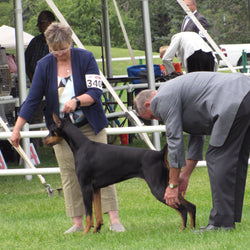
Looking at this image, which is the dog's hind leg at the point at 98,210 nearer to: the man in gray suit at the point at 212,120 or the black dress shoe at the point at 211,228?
the man in gray suit at the point at 212,120

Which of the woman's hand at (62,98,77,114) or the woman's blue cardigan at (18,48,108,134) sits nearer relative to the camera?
the woman's hand at (62,98,77,114)

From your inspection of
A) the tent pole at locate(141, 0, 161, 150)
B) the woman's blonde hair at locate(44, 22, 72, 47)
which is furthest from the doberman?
the tent pole at locate(141, 0, 161, 150)

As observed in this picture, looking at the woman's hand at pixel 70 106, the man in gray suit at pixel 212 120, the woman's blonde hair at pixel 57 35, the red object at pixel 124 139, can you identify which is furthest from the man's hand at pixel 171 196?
the red object at pixel 124 139

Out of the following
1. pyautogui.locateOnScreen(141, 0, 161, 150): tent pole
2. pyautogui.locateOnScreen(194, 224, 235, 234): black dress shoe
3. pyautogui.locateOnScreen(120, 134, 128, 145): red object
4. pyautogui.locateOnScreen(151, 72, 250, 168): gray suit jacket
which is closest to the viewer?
pyautogui.locateOnScreen(151, 72, 250, 168): gray suit jacket

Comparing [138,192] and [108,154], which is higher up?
[108,154]

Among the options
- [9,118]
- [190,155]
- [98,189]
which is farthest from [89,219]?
[9,118]

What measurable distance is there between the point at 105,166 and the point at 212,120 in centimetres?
99

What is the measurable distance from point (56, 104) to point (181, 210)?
1411mm

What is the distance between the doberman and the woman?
0.20m

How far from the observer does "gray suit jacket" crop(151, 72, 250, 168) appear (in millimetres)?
5164

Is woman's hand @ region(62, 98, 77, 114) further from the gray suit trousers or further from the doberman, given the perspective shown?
the gray suit trousers

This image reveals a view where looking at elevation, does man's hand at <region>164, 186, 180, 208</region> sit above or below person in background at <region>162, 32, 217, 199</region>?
below

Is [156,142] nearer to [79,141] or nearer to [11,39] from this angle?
[79,141]

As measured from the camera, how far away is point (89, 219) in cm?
575
